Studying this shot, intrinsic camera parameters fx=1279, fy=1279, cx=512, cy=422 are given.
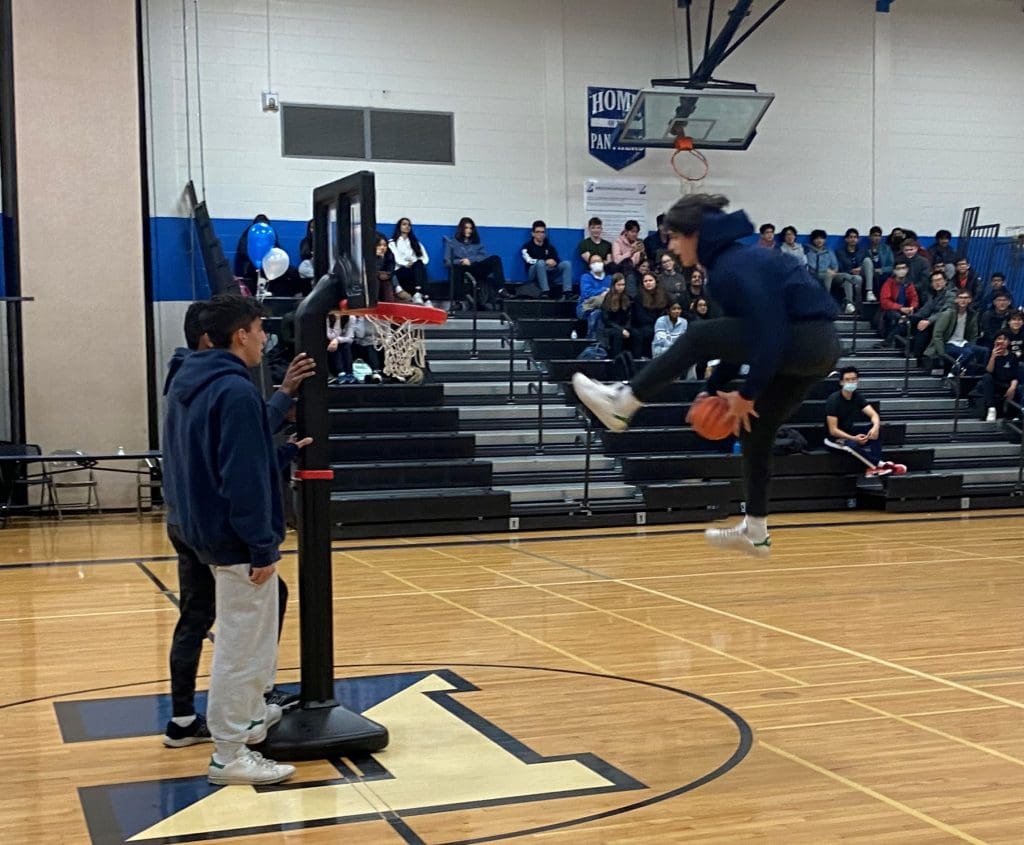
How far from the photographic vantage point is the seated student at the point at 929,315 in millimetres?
18828

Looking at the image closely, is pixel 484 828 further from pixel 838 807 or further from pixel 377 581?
pixel 377 581

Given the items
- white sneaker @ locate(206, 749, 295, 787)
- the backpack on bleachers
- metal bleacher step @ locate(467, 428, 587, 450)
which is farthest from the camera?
the backpack on bleachers

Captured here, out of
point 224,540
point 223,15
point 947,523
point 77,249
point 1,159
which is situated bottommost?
point 947,523

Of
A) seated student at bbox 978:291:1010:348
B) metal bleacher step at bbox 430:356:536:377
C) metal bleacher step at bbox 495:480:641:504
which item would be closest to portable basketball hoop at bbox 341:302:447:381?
metal bleacher step at bbox 495:480:641:504

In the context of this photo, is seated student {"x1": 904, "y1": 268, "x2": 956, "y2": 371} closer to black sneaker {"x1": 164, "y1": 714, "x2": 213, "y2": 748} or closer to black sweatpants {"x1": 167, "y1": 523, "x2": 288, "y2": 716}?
black sweatpants {"x1": 167, "y1": 523, "x2": 288, "y2": 716}

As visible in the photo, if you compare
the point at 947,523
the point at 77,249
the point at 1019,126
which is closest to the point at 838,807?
the point at 947,523

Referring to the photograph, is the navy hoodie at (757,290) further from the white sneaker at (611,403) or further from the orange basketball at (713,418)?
the white sneaker at (611,403)

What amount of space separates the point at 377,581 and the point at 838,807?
6057 mm

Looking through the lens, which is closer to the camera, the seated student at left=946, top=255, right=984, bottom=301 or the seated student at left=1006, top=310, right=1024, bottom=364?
the seated student at left=1006, top=310, right=1024, bottom=364

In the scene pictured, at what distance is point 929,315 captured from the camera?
1911 cm

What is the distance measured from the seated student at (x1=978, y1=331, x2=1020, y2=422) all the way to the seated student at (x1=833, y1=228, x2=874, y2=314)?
2.65 meters

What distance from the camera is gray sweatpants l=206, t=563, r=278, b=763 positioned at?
4988 millimetres

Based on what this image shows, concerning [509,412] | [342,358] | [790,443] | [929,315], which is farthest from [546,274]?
[929,315]

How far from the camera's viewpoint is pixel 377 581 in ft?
33.9
